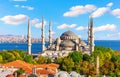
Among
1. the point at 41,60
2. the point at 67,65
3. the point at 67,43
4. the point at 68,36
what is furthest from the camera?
the point at 68,36

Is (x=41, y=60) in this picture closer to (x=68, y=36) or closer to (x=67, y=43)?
(x=67, y=43)

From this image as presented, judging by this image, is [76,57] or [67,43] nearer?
[76,57]

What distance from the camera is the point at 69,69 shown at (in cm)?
4847

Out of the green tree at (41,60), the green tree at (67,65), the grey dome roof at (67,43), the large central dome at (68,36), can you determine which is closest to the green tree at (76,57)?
the green tree at (67,65)

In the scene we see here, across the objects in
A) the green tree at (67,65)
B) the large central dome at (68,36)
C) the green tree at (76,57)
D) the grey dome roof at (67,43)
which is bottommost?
the green tree at (67,65)

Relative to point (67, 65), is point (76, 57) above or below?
above

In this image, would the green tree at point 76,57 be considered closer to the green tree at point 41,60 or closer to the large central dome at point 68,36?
the green tree at point 41,60

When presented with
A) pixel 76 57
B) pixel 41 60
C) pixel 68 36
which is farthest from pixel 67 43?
pixel 76 57

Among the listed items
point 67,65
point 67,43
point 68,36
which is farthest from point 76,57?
point 68,36

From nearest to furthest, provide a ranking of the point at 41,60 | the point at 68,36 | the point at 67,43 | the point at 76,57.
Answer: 1. the point at 76,57
2. the point at 41,60
3. the point at 67,43
4. the point at 68,36

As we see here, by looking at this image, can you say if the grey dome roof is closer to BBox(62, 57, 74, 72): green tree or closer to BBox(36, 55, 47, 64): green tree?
BBox(36, 55, 47, 64): green tree

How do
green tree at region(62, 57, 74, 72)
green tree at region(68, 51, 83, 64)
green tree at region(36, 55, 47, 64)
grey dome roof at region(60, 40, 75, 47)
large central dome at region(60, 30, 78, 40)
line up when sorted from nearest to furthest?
1. green tree at region(62, 57, 74, 72)
2. green tree at region(68, 51, 83, 64)
3. green tree at region(36, 55, 47, 64)
4. grey dome roof at region(60, 40, 75, 47)
5. large central dome at region(60, 30, 78, 40)

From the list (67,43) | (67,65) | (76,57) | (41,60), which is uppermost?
(67,43)

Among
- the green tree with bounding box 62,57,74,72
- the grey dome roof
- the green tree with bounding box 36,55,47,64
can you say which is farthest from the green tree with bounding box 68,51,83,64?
the grey dome roof
